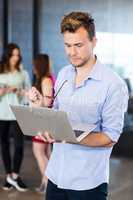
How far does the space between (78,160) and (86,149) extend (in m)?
0.06

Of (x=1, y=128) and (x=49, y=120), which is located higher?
(x=49, y=120)

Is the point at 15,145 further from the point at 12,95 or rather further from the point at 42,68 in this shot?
the point at 42,68

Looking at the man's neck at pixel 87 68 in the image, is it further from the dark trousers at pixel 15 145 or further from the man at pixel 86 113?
the dark trousers at pixel 15 145

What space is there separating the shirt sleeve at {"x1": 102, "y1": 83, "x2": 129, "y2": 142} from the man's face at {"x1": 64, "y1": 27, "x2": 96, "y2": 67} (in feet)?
0.59

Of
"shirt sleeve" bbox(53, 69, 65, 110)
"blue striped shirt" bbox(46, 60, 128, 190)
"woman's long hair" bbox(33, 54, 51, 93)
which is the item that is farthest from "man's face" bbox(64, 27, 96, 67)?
"woman's long hair" bbox(33, 54, 51, 93)

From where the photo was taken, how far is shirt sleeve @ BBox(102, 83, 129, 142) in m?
2.07

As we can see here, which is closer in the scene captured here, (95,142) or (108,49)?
(95,142)

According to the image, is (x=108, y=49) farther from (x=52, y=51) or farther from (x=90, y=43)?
(x=90, y=43)

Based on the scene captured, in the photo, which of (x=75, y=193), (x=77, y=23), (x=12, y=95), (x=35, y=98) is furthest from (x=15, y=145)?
(x=77, y=23)

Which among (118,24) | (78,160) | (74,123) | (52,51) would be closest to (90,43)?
(74,123)

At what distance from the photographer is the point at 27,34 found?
7.19 metres

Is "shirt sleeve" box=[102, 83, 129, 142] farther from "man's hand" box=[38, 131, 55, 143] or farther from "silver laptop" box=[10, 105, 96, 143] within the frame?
"man's hand" box=[38, 131, 55, 143]

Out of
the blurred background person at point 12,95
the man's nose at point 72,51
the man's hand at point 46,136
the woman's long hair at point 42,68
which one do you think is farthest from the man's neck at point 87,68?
the blurred background person at point 12,95

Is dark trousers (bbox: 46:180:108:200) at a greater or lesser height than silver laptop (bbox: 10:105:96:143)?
lesser
